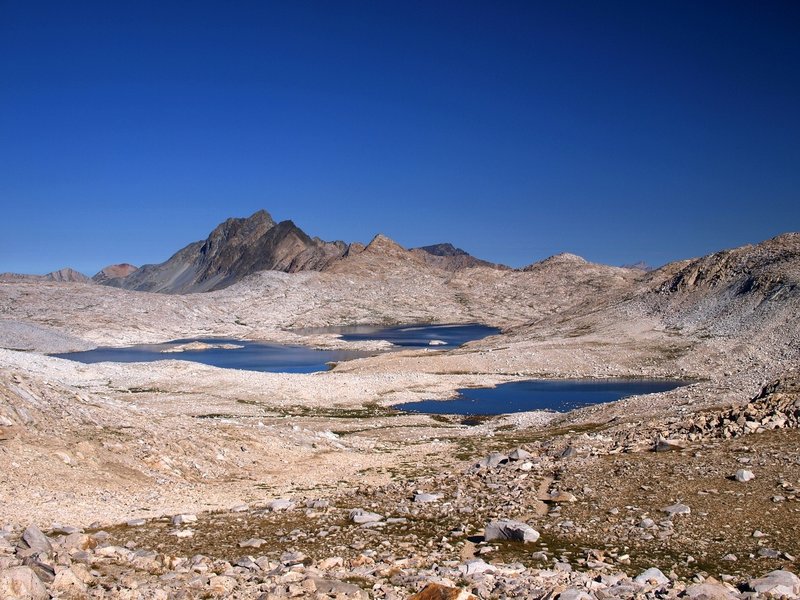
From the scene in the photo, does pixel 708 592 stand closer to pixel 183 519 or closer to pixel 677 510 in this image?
pixel 677 510

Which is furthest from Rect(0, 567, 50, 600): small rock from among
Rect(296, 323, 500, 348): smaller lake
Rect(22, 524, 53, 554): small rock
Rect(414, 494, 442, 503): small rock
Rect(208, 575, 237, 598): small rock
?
Rect(296, 323, 500, 348): smaller lake

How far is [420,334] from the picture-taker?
6914 inches

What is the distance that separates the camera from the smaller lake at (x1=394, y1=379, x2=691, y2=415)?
61.3m

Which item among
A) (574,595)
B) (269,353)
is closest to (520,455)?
(574,595)

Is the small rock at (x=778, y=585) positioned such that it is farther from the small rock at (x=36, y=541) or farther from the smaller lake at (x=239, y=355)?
the smaller lake at (x=239, y=355)

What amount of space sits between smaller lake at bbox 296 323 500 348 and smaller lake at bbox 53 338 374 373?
66.5ft

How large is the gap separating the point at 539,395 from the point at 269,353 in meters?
78.6

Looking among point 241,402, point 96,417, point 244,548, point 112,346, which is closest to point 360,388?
point 241,402

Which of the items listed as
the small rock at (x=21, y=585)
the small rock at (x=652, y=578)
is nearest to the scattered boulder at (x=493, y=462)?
the small rock at (x=652, y=578)

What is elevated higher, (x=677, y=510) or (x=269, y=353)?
(x=269, y=353)

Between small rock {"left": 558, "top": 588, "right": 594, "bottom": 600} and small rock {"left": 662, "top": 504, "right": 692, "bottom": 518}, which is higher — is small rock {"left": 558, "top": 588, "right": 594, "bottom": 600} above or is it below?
above

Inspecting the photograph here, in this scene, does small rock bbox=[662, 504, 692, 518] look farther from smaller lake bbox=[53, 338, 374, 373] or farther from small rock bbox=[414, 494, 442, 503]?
smaller lake bbox=[53, 338, 374, 373]

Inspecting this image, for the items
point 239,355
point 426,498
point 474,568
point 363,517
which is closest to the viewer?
point 474,568

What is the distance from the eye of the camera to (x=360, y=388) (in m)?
68.9
